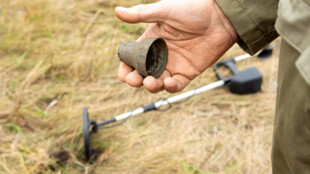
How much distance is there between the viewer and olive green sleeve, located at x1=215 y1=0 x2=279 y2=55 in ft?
5.25

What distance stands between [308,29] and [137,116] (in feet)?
7.72

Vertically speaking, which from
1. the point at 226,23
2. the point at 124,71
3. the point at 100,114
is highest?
the point at 226,23

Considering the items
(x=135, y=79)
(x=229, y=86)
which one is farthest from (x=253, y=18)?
(x=229, y=86)

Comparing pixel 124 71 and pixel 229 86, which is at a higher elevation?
pixel 124 71

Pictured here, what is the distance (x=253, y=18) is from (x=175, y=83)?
555 mm

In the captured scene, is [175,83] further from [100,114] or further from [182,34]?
[100,114]

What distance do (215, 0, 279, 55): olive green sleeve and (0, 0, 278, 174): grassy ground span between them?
4.63 ft

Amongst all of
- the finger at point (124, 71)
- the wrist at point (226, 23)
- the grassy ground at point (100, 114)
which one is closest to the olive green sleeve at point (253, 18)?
the wrist at point (226, 23)

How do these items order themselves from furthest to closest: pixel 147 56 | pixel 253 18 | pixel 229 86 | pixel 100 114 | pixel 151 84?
pixel 229 86 < pixel 100 114 < pixel 147 56 < pixel 151 84 < pixel 253 18

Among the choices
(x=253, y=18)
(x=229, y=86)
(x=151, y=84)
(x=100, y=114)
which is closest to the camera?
(x=253, y=18)

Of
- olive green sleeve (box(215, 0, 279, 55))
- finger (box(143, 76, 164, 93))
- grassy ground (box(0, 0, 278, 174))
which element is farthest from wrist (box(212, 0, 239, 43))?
grassy ground (box(0, 0, 278, 174))

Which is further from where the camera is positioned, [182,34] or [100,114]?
[100,114]

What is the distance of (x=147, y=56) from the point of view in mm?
1962

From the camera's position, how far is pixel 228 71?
3.83 metres
